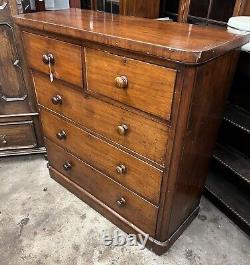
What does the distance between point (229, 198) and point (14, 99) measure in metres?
1.68

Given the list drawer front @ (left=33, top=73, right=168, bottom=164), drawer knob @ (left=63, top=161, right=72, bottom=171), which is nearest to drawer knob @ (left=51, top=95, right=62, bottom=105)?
drawer front @ (left=33, top=73, right=168, bottom=164)

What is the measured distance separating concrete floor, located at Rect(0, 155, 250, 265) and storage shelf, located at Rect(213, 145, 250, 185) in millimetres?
354

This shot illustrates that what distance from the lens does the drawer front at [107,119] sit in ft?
3.83

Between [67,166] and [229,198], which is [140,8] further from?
[229,198]

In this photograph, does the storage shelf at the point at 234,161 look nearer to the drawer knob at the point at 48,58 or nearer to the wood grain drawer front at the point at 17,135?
the drawer knob at the point at 48,58

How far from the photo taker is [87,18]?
4.63ft

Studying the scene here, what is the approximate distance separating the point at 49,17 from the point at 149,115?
797 mm

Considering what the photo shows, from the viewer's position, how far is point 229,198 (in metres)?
1.78

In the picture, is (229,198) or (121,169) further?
(229,198)

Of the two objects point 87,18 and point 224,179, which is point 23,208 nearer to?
point 87,18

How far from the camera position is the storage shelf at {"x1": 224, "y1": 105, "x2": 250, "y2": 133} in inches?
62.2

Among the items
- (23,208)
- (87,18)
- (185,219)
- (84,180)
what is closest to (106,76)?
(87,18)

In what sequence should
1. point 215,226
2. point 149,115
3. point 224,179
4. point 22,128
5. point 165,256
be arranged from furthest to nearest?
1. point 22,128
2. point 224,179
3. point 215,226
4. point 165,256
5. point 149,115

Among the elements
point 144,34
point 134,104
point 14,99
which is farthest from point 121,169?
point 14,99
